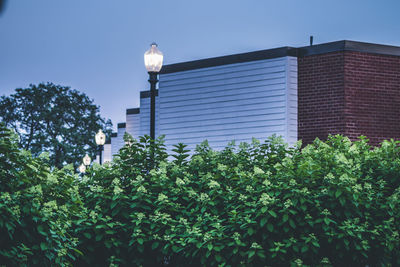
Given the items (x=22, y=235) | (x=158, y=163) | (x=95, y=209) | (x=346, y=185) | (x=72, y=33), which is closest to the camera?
(x=22, y=235)

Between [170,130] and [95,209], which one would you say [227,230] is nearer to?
[95,209]

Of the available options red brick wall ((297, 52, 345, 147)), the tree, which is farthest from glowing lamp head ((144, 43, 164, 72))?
the tree

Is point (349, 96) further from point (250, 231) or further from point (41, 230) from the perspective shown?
point (41, 230)

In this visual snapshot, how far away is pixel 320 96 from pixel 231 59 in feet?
10.7

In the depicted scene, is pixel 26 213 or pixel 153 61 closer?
pixel 26 213

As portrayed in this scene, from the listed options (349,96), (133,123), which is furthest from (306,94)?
(133,123)

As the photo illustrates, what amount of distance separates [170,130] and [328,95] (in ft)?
18.9

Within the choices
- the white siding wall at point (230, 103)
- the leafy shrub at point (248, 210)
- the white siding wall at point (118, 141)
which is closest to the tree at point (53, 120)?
the white siding wall at point (118, 141)

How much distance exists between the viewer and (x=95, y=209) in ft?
23.5

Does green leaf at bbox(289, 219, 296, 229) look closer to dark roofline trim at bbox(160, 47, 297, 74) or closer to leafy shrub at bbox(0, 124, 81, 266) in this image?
leafy shrub at bbox(0, 124, 81, 266)

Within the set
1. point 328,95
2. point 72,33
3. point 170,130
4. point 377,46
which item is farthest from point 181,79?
point 72,33

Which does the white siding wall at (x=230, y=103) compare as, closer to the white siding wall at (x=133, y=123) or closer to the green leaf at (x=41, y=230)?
the white siding wall at (x=133, y=123)

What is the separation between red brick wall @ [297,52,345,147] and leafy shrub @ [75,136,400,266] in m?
7.82

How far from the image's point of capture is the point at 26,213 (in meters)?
5.17
